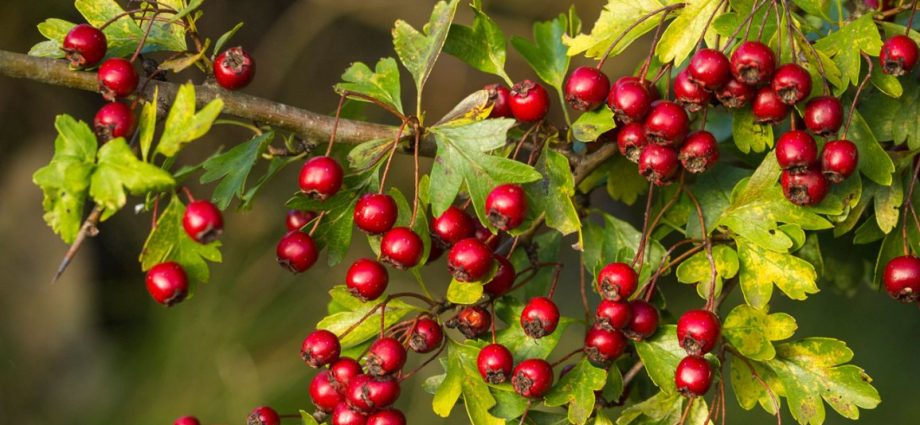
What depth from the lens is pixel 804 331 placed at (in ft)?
8.07

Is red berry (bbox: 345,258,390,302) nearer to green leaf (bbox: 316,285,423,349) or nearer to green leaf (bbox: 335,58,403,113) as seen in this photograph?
green leaf (bbox: 316,285,423,349)

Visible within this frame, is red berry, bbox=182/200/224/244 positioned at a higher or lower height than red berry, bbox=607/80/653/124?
lower

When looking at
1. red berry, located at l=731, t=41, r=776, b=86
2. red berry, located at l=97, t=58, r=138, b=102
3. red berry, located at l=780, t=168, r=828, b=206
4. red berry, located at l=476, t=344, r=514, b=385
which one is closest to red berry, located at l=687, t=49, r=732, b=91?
red berry, located at l=731, t=41, r=776, b=86

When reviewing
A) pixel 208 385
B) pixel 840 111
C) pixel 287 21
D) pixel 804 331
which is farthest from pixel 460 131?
pixel 287 21

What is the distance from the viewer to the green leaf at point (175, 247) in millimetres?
836

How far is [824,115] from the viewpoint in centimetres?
85

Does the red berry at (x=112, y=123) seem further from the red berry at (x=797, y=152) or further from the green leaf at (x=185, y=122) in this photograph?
the red berry at (x=797, y=152)

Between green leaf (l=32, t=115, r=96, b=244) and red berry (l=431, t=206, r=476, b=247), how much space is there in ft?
1.08

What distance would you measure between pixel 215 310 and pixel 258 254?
0.72ft

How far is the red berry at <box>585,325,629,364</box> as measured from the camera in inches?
35.2

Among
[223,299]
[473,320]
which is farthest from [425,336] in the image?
[223,299]

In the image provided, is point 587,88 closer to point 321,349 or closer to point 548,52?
point 548,52

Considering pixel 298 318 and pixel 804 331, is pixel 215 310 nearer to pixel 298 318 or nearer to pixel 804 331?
pixel 298 318

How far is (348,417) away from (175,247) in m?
Result: 0.24
